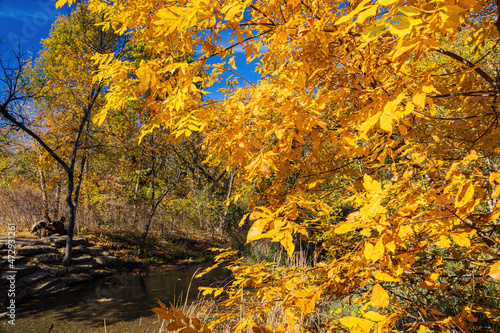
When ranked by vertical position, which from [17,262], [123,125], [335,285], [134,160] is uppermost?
[123,125]

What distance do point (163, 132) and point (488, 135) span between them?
10320 mm

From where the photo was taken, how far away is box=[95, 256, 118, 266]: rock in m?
8.55

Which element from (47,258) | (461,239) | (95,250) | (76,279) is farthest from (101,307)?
(461,239)

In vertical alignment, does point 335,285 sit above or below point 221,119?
below

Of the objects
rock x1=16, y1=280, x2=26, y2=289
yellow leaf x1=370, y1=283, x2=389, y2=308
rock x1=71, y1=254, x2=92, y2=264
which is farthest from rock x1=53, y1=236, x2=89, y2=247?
yellow leaf x1=370, y1=283, x2=389, y2=308

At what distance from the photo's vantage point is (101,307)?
5789 millimetres

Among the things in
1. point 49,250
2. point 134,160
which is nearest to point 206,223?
point 134,160

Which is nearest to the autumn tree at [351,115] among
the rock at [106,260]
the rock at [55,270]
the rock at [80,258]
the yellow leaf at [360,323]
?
the yellow leaf at [360,323]

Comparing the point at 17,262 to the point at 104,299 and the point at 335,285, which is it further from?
the point at 335,285

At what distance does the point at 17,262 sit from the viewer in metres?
6.80

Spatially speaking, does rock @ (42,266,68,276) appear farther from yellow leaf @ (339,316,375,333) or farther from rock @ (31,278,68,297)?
yellow leaf @ (339,316,375,333)

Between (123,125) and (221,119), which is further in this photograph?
(123,125)

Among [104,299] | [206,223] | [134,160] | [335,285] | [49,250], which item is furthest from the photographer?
[206,223]

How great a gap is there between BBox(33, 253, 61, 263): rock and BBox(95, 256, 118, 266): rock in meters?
1.16
